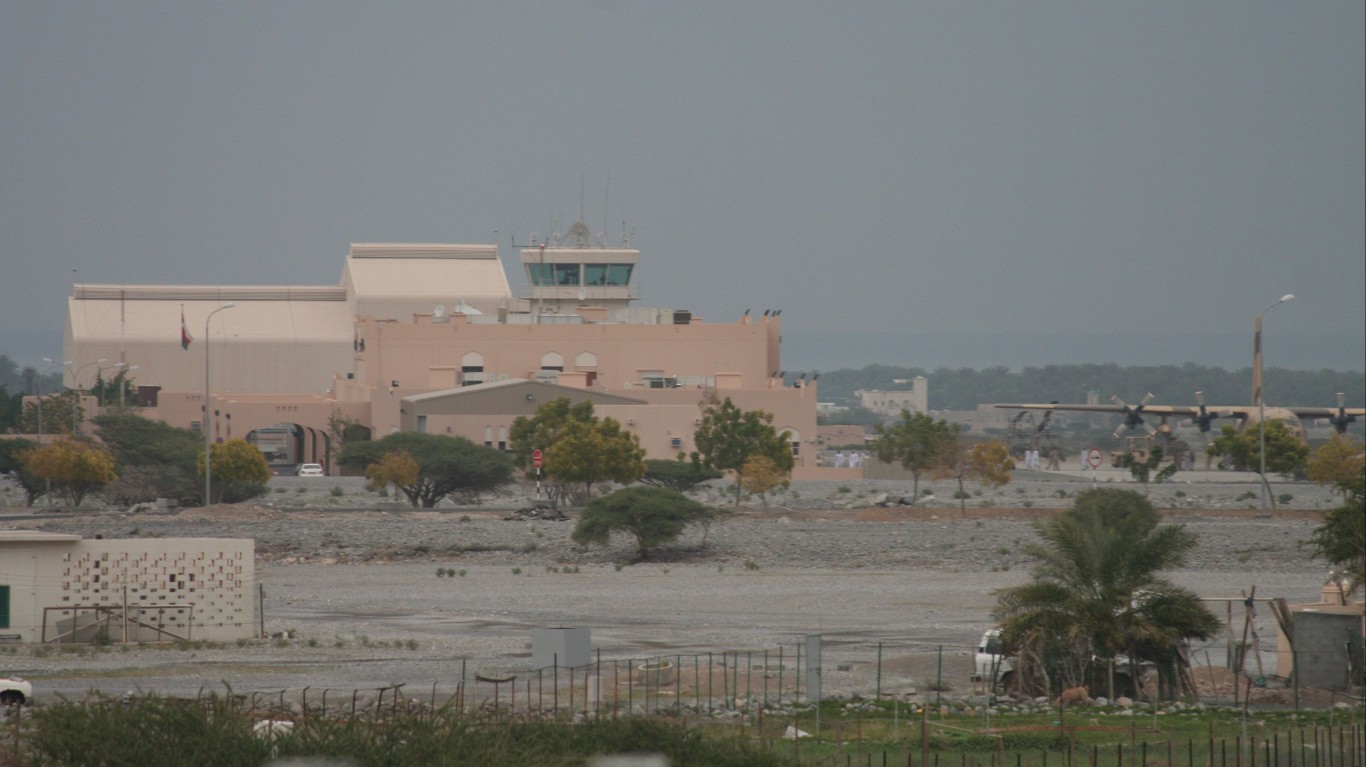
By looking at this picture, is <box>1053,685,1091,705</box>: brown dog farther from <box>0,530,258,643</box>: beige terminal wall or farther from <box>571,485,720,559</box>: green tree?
<box>571,485,720,559</box>: green tree

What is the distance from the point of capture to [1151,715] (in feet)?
62.4

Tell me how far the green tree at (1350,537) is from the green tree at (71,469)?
1734 inches

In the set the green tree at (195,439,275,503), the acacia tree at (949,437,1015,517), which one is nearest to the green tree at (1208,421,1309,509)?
the acacia tree at (949,437,1015,517)

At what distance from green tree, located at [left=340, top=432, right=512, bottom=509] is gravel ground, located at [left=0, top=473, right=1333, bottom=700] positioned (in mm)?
1506

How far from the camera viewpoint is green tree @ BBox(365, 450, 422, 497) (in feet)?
195

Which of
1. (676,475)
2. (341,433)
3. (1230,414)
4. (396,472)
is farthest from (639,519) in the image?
(1230,414)

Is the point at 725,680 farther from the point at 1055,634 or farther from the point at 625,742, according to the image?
the point at 625,742

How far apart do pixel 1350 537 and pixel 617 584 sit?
1704 centimetres

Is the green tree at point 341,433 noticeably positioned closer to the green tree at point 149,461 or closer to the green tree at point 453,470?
the green tree at point 149,461

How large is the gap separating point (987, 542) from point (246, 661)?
78.0 ft

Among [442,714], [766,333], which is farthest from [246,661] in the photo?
[766,333]

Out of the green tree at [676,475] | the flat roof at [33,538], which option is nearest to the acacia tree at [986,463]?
the green tree at [676,475]

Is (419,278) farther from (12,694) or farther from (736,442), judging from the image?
(12,694)

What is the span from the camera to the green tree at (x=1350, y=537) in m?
22.2
